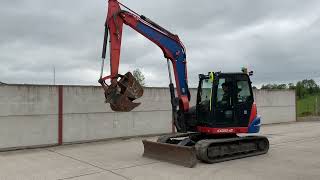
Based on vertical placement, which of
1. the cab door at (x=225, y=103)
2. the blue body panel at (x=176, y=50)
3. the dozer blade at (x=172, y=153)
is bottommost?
the dozer blade at (x=172, y=153)

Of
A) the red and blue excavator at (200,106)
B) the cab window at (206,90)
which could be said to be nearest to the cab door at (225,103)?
the red and blue excavator at (200,106)

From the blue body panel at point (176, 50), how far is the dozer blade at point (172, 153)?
69.0 inches

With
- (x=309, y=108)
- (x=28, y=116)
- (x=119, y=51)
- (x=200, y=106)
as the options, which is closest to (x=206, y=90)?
(x=200, y=106)

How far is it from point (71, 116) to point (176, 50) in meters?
5.83

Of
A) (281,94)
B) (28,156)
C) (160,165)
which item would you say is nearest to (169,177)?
(160,165)

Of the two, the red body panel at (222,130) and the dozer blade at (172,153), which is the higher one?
the red body panel at (222,130)

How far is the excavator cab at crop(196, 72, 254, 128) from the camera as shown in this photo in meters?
11.2

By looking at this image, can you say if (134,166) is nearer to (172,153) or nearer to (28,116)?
(172,153)

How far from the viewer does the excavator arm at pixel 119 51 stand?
9969 millimetres

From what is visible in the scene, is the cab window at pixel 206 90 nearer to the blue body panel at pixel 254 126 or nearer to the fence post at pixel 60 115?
the blue body panel at pixel 254 126

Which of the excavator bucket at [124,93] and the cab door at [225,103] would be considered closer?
the excavator bucket at [124,93]

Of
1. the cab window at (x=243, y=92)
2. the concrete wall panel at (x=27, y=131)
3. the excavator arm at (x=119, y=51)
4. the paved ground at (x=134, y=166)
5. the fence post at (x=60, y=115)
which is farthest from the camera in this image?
the fence post at (x=60, y=115)

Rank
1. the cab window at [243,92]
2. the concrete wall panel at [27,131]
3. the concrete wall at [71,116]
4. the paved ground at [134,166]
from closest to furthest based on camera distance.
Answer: the paved ground at [134,166] → the cab window at [243,92] → the concrete wall panel at [27,131] → the concrete wall at [71,116]

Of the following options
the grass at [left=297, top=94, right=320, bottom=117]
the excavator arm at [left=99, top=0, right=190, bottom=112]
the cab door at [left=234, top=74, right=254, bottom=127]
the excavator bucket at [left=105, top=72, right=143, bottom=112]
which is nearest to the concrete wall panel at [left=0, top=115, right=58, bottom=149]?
the excavator arm at [left=99, top=0, right=190, bottom=112]
